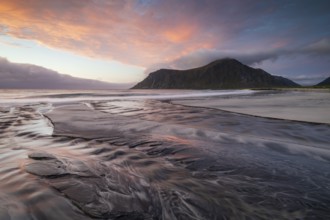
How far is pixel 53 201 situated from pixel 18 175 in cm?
137

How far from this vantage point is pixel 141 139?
605cm

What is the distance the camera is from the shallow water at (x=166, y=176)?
258 cm

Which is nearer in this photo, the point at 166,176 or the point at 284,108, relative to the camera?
the point at 166,176

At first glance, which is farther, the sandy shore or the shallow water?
the sandy shore

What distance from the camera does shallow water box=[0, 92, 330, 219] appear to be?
8.47 feet

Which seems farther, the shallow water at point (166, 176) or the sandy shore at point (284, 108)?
the sandy shore at point (284, 108)

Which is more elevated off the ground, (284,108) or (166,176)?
(284,108)

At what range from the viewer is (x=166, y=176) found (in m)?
3.54

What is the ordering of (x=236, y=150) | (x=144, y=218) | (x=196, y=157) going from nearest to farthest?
(x=144, y=218)
(x=196, y=157)
(x=236, y=150)

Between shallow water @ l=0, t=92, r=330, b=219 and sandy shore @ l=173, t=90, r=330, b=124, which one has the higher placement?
sandy shore @ l=173, t=90, r=330, b=124

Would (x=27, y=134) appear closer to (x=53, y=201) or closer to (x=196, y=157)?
(x=53, y=201)

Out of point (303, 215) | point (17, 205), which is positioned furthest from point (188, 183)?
point (17, 205)

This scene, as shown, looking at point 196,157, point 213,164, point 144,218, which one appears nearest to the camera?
point 144,218

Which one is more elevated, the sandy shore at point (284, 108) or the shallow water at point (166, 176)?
the sandy shore at point (284, 108)
